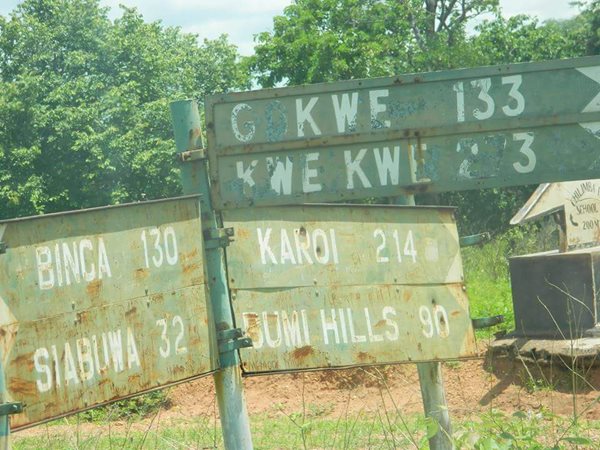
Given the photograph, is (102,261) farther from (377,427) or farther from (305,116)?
(377,427)

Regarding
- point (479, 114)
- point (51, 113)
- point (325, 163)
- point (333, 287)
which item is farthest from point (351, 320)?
point (51, 113)

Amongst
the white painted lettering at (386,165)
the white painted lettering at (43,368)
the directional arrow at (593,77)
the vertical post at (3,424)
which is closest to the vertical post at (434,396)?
the white painted lettering at (386,165)

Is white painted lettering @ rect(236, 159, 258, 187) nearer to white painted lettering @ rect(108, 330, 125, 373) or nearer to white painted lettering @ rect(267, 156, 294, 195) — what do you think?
white painted lettering @ rect(267, 156, 294, 195)

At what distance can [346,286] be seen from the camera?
3.92 meters

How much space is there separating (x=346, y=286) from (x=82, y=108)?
2987 cm

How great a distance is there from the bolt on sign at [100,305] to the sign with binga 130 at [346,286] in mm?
210

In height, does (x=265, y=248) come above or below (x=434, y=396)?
above

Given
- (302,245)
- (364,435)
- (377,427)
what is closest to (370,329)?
(302,245)

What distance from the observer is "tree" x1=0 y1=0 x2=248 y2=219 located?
3231cm

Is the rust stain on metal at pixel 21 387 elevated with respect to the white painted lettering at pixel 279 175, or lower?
lower

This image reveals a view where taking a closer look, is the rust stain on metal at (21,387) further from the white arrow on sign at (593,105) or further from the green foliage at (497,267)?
the green foliage at (497,267)

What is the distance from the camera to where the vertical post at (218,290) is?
12.1 ft

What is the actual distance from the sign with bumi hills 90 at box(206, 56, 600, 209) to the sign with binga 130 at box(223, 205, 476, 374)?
5.9 inches

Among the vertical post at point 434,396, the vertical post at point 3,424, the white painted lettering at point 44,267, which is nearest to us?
the vertical post at point 3,424
